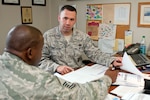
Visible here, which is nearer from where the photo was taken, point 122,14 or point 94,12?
point 122,14

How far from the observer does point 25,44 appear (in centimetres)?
86

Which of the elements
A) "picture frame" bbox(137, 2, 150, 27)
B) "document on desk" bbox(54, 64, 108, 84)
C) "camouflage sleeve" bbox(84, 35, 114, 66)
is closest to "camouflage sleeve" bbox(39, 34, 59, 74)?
"document on desk" bbox(54, 64, 108, 84)

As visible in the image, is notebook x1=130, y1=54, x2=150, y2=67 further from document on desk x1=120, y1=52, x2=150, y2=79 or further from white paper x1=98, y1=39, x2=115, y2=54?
white paper x1=98, y1=39, x2=115, y2=54

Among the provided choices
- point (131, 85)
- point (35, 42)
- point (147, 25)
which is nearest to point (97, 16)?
point (147, 25)

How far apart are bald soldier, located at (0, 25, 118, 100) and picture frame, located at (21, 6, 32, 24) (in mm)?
1828

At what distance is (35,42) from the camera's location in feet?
2.92

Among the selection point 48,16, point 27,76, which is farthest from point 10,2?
point 27,76

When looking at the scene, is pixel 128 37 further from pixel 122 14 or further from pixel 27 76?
pixel 27 76

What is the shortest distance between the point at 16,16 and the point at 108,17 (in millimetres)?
1183

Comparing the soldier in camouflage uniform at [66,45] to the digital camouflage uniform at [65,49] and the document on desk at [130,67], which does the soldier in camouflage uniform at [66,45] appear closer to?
the digital camouflage uniform at [65,49]

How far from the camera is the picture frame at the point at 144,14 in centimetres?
228

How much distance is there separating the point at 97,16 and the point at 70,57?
0.82m

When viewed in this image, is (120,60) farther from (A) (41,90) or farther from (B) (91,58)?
(A) (41,90)

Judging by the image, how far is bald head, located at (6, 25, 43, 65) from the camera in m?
0.86
